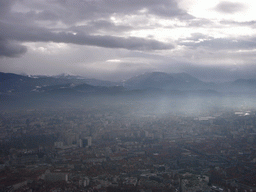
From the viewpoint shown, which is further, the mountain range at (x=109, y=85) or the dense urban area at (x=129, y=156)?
the mountain range at (x=109, y=85)

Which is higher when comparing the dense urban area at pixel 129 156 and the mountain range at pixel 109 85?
the mountain range at pixel 109 85

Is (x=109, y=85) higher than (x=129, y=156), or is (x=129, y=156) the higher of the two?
(x=109, y=85)

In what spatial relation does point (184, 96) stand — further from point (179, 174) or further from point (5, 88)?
point (179, 174)

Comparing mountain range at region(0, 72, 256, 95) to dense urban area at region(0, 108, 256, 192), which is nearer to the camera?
dense urban area at region(0, 108, 256, 192)

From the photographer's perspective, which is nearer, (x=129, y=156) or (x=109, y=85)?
(x=129, y=156)

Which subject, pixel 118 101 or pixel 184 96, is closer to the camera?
pixel 118 101

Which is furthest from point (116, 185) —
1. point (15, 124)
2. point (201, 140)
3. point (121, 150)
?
point (15, 124)

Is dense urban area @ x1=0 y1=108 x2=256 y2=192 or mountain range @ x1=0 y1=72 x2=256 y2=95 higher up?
mountain range @ x1=0 y1=72 x2=256 y2=95

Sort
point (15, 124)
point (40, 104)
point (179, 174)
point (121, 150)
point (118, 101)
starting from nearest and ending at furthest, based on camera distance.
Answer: point (179, 174) → point (121, 150) → point (15, 124) → point (40, 104) → point (118, 101)
